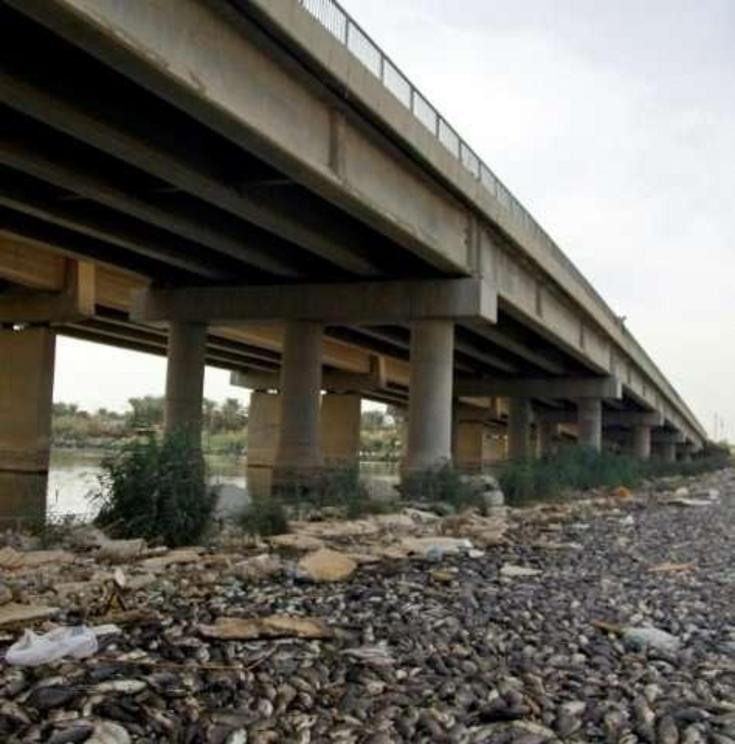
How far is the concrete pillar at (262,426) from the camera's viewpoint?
2486 inches

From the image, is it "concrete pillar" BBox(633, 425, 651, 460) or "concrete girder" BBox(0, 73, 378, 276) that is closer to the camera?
"concrete girder" BBox(0, 73, 378, 276)

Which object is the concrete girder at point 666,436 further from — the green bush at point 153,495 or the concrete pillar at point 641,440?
the green bush at point 153,495

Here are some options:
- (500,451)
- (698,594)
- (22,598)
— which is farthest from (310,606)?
(500,451)

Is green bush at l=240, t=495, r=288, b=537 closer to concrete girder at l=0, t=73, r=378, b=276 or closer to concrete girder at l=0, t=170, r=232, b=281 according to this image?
concrete girder at l=0, t=73, r=378, b=276

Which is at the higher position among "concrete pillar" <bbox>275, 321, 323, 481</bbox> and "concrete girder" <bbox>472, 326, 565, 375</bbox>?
"concrete girder" <bbox>472, 326, 565, 375</bbox>

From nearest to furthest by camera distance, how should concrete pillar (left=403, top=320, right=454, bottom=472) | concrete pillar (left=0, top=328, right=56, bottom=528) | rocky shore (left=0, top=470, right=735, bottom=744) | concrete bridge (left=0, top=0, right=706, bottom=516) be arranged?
1. rocky shore (left=0, top=470, right=735, bottom=744)
2. concrete bridge (left=0, top=0, right=706, bottom=516)
3. concrete pillar (left=403, top=320, right=454, bottom=472)
4. concrete pillar (left=0, top=328, right=56, bottom=528)

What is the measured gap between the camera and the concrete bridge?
14023 mm

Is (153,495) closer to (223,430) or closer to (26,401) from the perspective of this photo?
(26,401)

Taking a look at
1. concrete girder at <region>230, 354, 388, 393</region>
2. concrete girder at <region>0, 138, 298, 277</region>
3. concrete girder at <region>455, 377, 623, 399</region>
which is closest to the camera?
concrete girder at <region>0, 138, 298, 277</region>

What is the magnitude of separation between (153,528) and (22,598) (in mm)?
4019

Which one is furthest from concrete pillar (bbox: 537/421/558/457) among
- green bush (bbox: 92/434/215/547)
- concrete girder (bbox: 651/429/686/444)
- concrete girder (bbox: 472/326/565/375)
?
green bush (bbox: 92/434/215/547)

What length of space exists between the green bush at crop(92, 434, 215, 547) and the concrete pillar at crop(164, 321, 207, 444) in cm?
1831

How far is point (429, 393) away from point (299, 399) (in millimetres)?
3988

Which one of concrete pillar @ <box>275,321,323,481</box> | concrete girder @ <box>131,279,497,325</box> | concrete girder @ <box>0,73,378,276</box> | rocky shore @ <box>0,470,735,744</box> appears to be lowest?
rocky shore @ <box>0,470,735,744</box>
